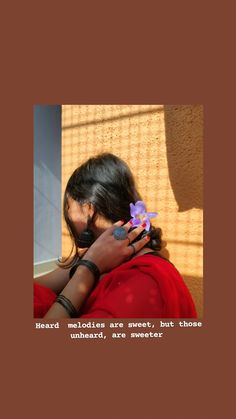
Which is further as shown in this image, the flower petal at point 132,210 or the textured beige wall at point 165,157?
the textured beige wall at point 165,157

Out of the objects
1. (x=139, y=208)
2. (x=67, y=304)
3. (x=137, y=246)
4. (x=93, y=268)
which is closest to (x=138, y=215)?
(x=139, y=208)

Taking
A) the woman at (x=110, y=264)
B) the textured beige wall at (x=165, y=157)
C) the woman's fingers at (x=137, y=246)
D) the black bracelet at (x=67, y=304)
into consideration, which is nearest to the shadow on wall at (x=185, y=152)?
the textured beige wall at (x=165, y=157)

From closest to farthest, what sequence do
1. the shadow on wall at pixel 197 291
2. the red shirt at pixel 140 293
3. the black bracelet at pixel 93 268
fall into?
1. the red shirt at pixel 140 293
2. the black bracelet at pixel 93 268
3. the shadow on wall at pixel 197 291

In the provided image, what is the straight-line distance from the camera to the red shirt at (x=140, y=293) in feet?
2.58

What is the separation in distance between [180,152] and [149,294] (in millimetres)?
648

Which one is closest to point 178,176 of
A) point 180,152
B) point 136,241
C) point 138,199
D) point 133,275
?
point 180,152

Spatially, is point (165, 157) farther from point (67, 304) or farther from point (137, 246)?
point (67, 304)

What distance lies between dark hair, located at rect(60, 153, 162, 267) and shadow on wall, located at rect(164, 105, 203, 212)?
0.23 metres

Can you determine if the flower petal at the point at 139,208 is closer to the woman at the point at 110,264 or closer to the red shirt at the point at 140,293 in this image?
the woman at the point at 110,264

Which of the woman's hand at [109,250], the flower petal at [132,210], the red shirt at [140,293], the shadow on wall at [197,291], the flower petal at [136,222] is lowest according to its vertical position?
the shadow on wall at [197,291]

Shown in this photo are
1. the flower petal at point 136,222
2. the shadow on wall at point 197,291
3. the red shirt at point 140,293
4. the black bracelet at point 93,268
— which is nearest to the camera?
the red shirt at point 140,293

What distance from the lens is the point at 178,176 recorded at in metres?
1.24

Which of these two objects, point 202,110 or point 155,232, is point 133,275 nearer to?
point 155,232

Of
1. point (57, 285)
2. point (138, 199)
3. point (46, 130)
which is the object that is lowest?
point (57, 285)
